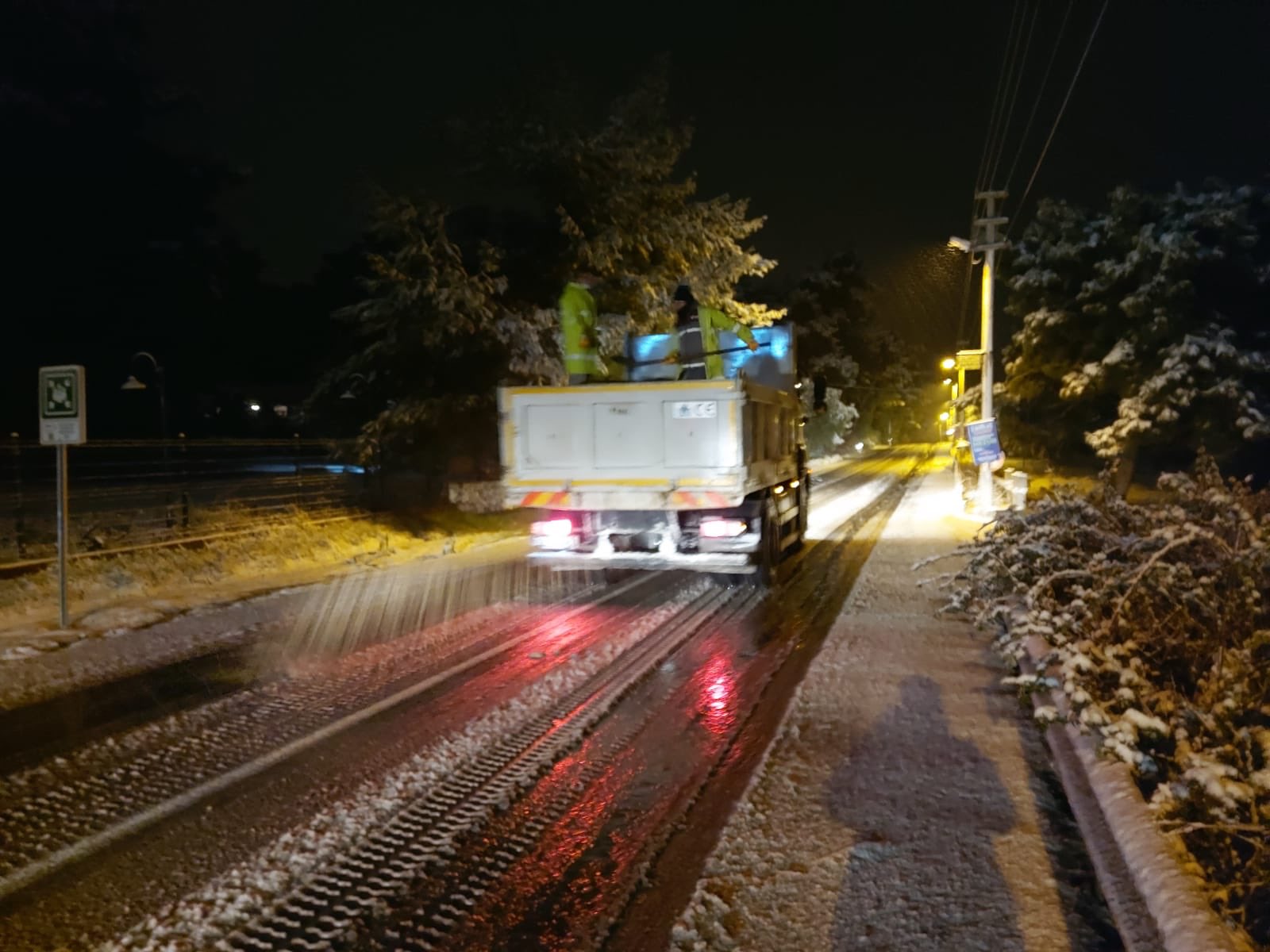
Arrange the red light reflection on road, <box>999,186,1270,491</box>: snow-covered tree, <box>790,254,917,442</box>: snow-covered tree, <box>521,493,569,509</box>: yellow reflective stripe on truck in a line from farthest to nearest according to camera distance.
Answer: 1. <box>790,254,917,442</box>: snow-covered tree
2. <box>999,186,1270,491</box>: snow-covered tree
3. <box>521,493,569,509</box>: yellow reflective stripe on truck
4. the red light reflection on road

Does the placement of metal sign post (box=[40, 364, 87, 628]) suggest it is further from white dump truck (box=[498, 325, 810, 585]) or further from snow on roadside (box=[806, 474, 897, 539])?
snow on roadside (box=[806, 474, 897, 539])

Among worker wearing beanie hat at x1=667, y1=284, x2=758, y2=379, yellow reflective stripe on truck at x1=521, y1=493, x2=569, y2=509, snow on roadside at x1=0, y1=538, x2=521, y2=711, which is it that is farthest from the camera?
worker wearing beanie hat at x1=667, y1=284, x2=758, y2=379

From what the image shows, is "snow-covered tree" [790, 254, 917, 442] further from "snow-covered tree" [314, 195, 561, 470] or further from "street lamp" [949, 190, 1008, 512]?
"snow-covered tree" [314, 195, 561, 470]

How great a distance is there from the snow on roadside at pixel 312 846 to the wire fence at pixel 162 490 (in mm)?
8312

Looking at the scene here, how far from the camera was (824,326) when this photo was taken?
5953 centimetres

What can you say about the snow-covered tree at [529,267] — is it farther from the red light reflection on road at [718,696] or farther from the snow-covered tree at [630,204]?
the red light reflection on road at [718,696]

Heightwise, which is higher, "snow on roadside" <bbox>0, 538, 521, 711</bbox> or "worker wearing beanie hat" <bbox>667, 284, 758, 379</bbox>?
"worker wearing beanie hat" <bbox>667, 284, 758, 379</bbox>

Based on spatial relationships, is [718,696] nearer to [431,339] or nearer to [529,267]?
[431,339]

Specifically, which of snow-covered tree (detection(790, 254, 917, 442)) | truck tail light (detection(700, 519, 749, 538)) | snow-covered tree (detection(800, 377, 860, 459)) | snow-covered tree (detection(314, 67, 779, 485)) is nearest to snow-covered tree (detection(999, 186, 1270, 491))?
snow-covered tree (detection(314, 67, 779, 485))

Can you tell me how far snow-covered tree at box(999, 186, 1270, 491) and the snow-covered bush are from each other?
45.7 ft

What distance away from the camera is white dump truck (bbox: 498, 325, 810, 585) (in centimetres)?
977

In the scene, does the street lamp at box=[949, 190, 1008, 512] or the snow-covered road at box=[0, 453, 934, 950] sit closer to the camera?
the snow-covered road at box=[0, 453, 934, 950]

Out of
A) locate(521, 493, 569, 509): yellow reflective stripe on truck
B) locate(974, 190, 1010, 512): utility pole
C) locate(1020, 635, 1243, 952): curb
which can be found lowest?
locate(1020, 635, 1243, 952): curb

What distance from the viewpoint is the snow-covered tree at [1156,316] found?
76.3 ft
